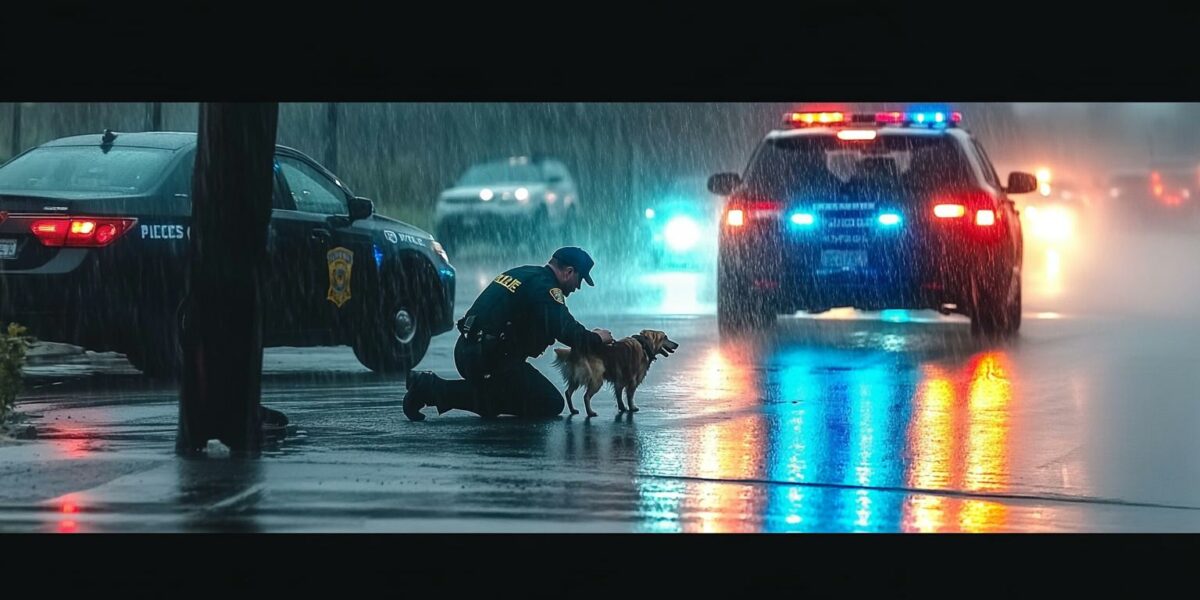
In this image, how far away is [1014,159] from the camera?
49.9m

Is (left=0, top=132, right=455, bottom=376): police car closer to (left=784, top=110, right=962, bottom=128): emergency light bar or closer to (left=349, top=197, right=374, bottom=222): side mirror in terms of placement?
(left=349, top=197, right=374, bottom=222): side mirror

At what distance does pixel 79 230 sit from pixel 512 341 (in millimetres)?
2600

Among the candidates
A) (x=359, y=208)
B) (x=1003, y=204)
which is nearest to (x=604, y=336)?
(x=359, y=208)

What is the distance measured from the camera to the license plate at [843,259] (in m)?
14.7

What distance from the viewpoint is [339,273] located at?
1244 centimetres

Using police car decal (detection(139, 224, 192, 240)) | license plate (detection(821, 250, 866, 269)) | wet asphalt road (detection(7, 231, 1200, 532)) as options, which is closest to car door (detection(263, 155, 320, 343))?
wet asphalt road (detection(7, 231, 1200, 532))

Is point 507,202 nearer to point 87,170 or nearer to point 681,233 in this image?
point 681,233

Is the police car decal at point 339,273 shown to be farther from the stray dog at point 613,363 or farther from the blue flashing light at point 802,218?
the blue flashing light at point 802,218

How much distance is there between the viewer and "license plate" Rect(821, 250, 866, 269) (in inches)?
577

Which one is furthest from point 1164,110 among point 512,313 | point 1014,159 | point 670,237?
point 512,313
